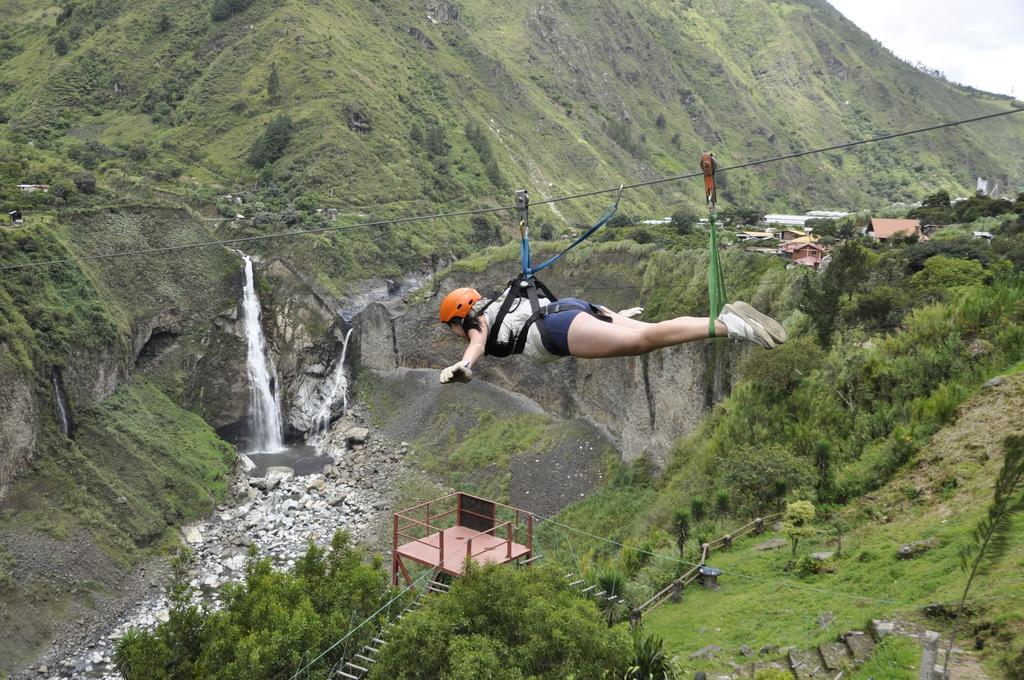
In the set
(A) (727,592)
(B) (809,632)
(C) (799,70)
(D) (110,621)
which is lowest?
(D) (110,621)

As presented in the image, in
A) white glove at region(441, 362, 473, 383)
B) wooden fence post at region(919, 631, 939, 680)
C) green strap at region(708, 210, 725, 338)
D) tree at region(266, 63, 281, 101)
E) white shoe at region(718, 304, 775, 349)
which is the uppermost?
tree at region(266, 63, 281, 101)

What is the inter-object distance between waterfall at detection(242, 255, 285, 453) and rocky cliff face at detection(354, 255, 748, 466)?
19.2 feet

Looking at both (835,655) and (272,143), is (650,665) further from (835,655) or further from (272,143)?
(272,143)

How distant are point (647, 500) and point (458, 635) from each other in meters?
17.7

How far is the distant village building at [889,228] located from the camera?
35.8 metres

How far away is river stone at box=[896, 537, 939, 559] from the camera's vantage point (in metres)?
14.2

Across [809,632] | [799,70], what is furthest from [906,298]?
[799,70]

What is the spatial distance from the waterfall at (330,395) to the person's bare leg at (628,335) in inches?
1713

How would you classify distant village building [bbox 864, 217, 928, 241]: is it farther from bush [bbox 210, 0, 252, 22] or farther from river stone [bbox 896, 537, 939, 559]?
bush [bbox 210, 0, 252, 22]

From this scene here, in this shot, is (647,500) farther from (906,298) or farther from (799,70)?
(799,70)

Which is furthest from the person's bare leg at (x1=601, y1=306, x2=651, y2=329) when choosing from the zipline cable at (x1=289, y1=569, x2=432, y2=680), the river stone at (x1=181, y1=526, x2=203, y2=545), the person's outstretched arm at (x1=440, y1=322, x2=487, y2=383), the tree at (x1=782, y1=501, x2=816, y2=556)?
the river stone at (x1=181, y1=526, x2=203, y2=545)

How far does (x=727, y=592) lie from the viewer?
57.2 ft

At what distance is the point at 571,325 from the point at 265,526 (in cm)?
3116

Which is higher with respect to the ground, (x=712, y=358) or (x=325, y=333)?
(x=712, y=358)
